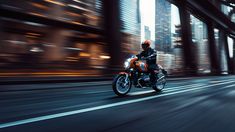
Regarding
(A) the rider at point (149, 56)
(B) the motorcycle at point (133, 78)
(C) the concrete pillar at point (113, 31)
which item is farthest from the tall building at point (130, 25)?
(B) the motorcycle at point (133, 78)

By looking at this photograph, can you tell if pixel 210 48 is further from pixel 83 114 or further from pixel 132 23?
pixel 83 114

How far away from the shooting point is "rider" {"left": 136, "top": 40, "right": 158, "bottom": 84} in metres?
7.03

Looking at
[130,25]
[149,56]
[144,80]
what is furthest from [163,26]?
[144,80]

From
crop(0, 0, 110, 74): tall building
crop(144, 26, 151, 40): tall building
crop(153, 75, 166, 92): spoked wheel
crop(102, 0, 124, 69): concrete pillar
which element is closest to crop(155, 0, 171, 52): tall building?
crop(144, 26, 151, 40): tall building

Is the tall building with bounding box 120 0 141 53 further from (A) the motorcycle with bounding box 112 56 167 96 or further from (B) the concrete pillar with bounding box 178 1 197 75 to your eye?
(A) the motorcycle with bounding box 112 56 167 96

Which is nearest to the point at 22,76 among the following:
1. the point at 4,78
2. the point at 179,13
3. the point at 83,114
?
the point at 4,78

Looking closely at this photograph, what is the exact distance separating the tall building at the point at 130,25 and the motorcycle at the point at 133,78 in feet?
31.6

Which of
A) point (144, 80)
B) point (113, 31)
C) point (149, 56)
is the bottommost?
point (144, 80)

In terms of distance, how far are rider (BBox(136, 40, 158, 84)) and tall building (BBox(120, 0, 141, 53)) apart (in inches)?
370

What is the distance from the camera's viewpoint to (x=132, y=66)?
6.56m

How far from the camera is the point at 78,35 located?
1479cm

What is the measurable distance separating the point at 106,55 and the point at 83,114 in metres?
12.1

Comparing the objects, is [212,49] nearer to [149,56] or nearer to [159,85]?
[159,85]

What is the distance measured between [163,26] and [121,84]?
18.8 metres
